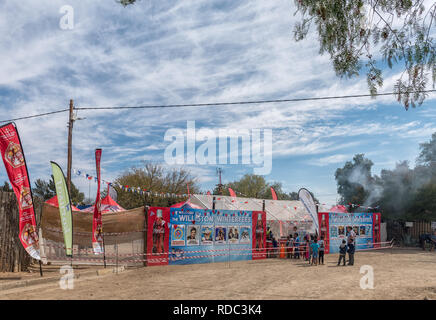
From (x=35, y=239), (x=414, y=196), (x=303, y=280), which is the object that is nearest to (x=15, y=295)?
(x=35, y=239)

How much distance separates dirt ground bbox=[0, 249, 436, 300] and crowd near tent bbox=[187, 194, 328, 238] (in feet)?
33.5

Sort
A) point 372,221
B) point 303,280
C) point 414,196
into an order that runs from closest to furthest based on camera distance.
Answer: point 303,280, point 372,221, point 414,196

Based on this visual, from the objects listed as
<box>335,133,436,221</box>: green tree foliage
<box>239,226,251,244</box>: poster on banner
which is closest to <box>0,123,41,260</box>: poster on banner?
<box>239,226,251,244</box>: poster on banner

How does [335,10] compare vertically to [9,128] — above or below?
above

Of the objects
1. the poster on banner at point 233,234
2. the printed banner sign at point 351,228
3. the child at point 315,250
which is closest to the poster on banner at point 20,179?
the poster on banner at point 233,234

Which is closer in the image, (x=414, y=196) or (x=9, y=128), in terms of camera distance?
(x=9, y=128)

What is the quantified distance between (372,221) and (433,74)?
23603mm

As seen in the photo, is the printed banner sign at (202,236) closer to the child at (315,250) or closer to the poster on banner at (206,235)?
the poster on banner at (206,235)

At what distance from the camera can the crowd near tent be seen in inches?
1024

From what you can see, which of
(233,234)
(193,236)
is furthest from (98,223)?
(233,234)

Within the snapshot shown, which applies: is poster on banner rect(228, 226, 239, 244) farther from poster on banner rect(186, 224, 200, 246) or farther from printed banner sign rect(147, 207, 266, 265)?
poster on banner rect(186, 224, 200, 246)
